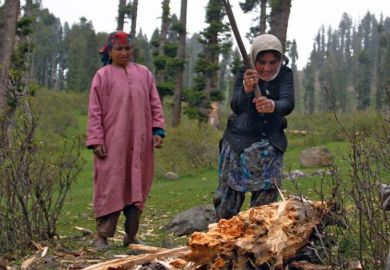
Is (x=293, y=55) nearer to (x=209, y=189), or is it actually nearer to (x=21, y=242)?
(x=209, y=189)

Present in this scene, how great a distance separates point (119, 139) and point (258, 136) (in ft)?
4.13

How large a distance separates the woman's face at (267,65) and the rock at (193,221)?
2.16 meters

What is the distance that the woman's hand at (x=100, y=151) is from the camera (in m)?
5.29

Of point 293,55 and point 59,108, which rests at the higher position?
point 293,55

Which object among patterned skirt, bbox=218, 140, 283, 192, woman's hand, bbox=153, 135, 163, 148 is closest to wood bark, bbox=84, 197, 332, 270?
patterned skirt, bbox=218, 140, 283, 192

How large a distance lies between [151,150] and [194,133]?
12873 millimetres

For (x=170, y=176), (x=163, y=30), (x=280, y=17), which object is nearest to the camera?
(x=280, y=17)

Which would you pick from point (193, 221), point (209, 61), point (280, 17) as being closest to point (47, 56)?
point (209, 61)

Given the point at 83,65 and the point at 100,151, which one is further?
the point at 83,65

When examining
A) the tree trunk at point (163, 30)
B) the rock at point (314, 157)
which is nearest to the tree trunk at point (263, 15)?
the tree trunk at point (163, 30)

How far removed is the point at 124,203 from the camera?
213 inches

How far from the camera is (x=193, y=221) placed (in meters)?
6.59

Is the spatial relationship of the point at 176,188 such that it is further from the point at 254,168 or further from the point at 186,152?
the point at 254,168

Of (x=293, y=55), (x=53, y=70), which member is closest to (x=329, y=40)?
(x=293, y=55)
